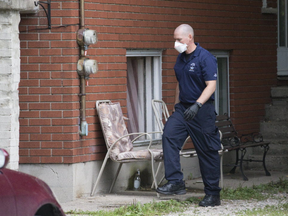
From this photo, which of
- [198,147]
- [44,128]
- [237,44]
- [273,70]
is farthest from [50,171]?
[273,70]

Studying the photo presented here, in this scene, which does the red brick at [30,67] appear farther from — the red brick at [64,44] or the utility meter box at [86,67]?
the utility meter box at [86,67]

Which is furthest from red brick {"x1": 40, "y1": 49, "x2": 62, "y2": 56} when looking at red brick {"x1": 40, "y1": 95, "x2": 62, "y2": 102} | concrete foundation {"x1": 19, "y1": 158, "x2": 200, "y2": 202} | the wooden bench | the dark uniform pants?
the wooden bench

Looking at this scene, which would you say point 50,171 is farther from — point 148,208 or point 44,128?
point 148,208

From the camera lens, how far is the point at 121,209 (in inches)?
275

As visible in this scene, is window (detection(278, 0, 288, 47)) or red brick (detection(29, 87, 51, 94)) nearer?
red brick (detection(29, 87, 51, 94))

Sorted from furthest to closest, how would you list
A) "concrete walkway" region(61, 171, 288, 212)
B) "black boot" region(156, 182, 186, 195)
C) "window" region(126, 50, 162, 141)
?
"window" region(126, 50, 162, 141), "concrete walkway" region(61, 171, 288, 212), "black boot" region(156, 182, 186, 195)

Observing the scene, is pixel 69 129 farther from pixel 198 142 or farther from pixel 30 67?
pixel 198 142

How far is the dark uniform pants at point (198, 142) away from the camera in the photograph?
23.7 feet

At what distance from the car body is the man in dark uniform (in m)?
2.75

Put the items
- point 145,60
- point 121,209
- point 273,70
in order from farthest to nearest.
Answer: point 273,70 < point 145,60 < point 121,209

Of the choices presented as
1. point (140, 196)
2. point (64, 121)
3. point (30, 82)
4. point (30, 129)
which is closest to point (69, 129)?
point (64, 121)

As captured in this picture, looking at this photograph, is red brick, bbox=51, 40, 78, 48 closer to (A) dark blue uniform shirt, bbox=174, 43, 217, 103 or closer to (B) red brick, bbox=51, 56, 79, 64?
(B) red brick, bbox=51, 56, 79, 64

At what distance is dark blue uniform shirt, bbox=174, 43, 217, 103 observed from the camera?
7203 millimetres

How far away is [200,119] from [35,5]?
243 cm
